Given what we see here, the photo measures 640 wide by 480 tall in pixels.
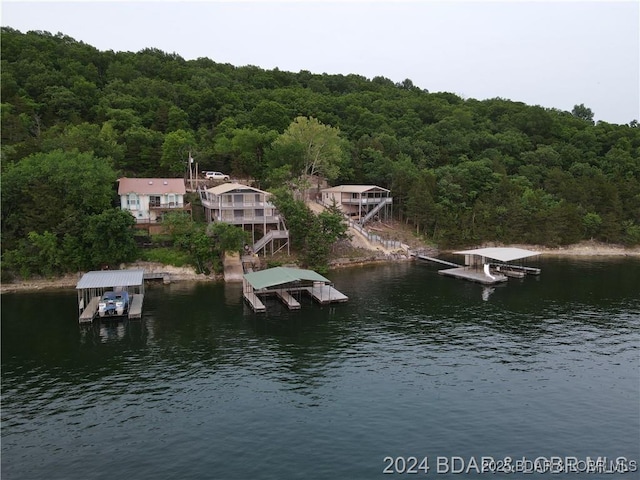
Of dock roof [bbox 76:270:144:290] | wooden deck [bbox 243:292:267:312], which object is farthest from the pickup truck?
wooden deck [bbox 243:292:267:312]

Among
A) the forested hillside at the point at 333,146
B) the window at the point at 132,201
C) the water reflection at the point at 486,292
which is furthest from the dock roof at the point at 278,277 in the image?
the window at the point at 132,201

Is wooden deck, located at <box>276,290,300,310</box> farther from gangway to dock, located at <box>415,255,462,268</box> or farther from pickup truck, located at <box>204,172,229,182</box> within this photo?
pickup truck, located at <box>204,172,229,182</box>

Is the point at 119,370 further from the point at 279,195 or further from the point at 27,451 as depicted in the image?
the point at 279,195

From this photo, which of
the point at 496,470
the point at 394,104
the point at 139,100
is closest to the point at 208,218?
the point at 139,100

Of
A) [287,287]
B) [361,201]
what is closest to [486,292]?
[287,287]

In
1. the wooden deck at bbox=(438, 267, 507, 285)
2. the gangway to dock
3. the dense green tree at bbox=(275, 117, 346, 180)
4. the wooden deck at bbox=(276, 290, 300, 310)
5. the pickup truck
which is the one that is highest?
the dense green tree at bbox=(275, 117, 346, 180)
